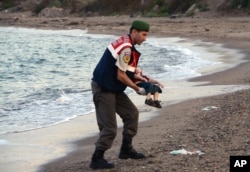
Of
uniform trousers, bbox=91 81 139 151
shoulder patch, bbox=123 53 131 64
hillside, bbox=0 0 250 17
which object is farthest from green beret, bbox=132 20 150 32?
hillside, bbox=0 0 250 17

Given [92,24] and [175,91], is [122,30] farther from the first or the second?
[175,91]

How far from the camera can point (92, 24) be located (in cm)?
5278

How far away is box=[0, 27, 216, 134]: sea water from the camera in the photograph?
14.6 m

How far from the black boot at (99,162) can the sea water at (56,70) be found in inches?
157

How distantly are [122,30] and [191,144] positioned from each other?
36.0 meters

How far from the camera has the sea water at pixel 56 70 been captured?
14.6 metres

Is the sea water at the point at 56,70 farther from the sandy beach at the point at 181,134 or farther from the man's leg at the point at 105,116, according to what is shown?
the man's leg at the point at 105,116

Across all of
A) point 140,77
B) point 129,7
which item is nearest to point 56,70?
point 140,77

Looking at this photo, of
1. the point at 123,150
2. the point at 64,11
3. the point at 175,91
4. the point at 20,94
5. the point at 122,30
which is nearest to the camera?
the point at 123,150

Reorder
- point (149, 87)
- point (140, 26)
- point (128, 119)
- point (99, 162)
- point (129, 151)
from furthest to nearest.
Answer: point (129, 151) < point (128, 119) < point (99, 162) < point (149, 87) < point (140, 26)

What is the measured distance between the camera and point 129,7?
191ft

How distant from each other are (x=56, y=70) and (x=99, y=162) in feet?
63.0

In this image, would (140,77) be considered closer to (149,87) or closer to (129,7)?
(149,87)

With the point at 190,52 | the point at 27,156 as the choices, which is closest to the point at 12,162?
the point at 27,156
